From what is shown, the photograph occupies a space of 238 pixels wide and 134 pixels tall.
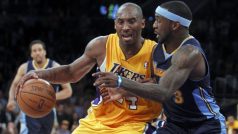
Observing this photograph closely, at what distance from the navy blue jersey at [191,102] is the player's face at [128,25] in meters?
0.48

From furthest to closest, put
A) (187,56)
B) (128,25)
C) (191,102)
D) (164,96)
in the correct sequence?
(128,25), (191,102), (187,56), (164,96)

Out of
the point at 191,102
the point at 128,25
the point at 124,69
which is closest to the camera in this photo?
the point at 191,102

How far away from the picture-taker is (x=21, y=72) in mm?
8805

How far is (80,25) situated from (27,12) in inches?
72.4

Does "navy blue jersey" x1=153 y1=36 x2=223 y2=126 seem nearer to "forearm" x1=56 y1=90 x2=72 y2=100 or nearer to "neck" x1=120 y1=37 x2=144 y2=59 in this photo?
"neck" x1=120 y1=37 x2=144 y2=59

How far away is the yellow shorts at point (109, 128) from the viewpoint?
17.4 feet

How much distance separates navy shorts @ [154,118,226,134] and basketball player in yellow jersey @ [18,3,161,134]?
0.43 m

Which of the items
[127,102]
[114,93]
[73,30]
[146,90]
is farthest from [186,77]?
[73,30]

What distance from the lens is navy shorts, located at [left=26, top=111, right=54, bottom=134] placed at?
8.39 m

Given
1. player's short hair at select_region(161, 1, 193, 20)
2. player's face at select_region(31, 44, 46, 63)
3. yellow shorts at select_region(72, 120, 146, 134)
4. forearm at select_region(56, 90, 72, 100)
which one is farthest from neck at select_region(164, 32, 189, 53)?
player's face at select_region(31, 44, 46, 63)

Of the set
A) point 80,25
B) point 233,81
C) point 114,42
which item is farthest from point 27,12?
point 114,42

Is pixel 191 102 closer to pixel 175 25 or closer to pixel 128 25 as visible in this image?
pixel 175 25

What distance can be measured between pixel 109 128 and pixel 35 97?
782 millimetres

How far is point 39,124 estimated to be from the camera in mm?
8414
